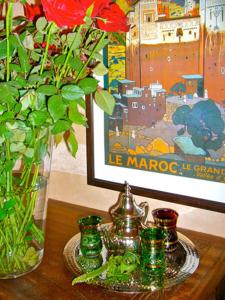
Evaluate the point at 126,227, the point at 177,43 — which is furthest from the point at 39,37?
the point at 126,227

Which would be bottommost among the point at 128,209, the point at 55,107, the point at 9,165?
the point at 128,209

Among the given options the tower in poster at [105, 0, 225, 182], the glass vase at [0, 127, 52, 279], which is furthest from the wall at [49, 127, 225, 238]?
the glass vase at [0, 127, 52, 279]

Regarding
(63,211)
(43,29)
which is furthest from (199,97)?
(63,211)

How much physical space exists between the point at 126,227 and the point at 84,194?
0.35 metres

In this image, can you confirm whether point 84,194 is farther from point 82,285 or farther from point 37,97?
point 37,97

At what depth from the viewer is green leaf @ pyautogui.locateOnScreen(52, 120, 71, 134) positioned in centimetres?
63

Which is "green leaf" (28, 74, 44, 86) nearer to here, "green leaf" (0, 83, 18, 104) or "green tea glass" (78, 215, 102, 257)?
"green leaf" (0, 83, 18, 104)

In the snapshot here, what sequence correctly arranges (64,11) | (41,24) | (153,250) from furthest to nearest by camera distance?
(153,250), (41,24), (64,11)

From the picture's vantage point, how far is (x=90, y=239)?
80cm

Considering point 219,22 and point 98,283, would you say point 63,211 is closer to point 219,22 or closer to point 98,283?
point 98,283

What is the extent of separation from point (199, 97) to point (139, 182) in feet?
0.97

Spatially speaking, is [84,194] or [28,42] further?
[84,194]

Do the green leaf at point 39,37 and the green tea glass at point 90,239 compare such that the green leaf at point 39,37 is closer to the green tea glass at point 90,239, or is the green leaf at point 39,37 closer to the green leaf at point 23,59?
the green leaf at point 23,59

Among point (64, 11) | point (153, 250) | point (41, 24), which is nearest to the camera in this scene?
point (64, 11)
